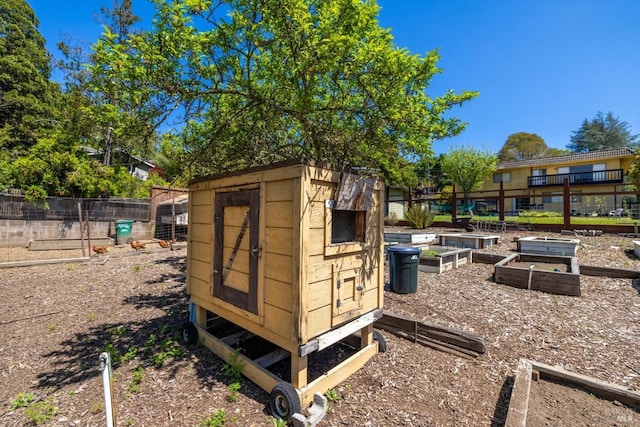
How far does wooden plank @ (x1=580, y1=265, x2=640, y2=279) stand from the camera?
18.6ft

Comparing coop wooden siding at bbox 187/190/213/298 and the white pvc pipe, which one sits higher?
coop wooden siding at bbox 187/190/213/298

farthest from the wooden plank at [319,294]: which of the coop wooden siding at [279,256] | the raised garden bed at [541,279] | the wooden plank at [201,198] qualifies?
the raised garden bed at [541,279]

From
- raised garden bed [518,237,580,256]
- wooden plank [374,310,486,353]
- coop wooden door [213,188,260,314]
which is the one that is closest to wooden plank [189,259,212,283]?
coop wooden door [213,188,260,314]

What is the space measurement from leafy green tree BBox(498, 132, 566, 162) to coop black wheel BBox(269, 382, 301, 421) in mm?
56765

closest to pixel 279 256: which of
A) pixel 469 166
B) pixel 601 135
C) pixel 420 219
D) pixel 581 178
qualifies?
pixel 420 219

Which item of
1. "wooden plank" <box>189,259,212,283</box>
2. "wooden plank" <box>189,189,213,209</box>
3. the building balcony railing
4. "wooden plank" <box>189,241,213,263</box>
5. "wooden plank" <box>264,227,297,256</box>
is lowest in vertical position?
"wooden plank" <box>189,259,212,283</box>

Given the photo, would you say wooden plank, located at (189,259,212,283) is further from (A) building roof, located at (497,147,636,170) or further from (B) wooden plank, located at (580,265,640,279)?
(A) building roof, located at (497,147,636,170)

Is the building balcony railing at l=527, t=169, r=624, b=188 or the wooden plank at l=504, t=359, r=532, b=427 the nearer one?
the wooden plank at l=504, t=359, r=532, b=427

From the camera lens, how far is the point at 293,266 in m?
2.37

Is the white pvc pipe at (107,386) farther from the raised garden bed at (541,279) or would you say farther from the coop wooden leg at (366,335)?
the raised garden bed at (541,279)

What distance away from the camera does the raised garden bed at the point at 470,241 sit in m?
9.28

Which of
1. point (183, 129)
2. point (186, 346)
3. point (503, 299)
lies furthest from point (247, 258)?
point (503, 299)

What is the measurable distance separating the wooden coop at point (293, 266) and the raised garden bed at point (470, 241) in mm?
7335

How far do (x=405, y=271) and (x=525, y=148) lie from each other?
188ft
